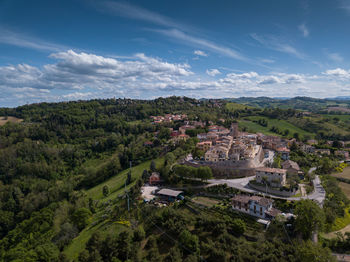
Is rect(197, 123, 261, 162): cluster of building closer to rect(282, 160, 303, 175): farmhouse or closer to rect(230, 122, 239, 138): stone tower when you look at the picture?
rect(230, 122, 239, 138): stone tower

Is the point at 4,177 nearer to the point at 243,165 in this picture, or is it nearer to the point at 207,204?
the point at 207,204

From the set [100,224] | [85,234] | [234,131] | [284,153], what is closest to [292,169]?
[284,153]

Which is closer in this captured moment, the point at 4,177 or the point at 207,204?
the point at 207,204

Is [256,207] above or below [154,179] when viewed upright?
above

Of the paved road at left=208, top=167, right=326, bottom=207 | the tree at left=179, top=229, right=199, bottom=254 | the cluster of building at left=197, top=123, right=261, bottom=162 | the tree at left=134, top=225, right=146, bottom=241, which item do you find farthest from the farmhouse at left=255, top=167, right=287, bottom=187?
the tree at left=134, top=225, right=146, bottom=241

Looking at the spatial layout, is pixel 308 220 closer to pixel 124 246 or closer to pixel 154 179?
pixel 124 246

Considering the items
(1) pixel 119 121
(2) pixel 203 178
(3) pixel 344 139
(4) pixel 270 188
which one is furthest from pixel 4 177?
(3) pixel 344 139

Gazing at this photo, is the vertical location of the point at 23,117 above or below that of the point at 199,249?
above
